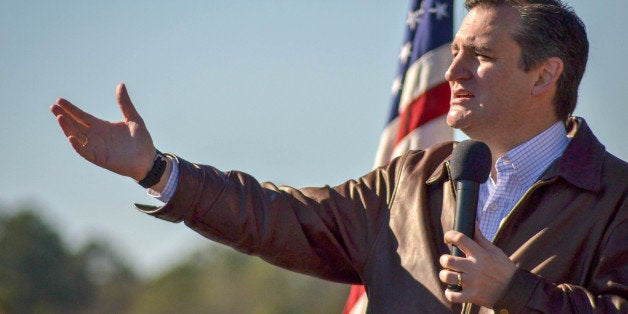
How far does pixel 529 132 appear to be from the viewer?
15.8 feet

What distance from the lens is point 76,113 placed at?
4.47 m

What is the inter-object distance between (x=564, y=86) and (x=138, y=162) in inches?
59.8

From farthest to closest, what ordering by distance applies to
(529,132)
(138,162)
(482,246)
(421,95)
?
(421,95), (529,132), (138,162), (482,246)

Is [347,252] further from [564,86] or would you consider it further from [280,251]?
[564,86]

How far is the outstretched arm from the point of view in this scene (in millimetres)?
4449

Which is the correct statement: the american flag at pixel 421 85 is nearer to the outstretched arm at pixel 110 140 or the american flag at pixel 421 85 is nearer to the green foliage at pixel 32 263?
the outstretched arm at pixel 110 140

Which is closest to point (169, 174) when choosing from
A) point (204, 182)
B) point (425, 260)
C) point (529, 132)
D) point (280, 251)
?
point (204, 182)

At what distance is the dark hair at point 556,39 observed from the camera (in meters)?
4.88

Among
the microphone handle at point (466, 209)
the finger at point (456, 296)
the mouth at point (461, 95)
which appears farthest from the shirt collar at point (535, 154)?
the finger at point (456, 296)

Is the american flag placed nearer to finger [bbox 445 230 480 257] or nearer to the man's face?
the man's face

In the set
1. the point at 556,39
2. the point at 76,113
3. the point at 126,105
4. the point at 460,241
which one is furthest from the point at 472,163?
the point at 76,113

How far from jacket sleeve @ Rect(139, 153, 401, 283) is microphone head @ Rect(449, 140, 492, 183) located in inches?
29.1

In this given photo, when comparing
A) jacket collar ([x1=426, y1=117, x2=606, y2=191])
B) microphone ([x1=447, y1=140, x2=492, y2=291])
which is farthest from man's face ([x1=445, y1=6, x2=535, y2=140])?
microphone ([x1=447, y1=140, x2=492, y2=291])

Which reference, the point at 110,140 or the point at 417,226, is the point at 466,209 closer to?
the point at 417,226
